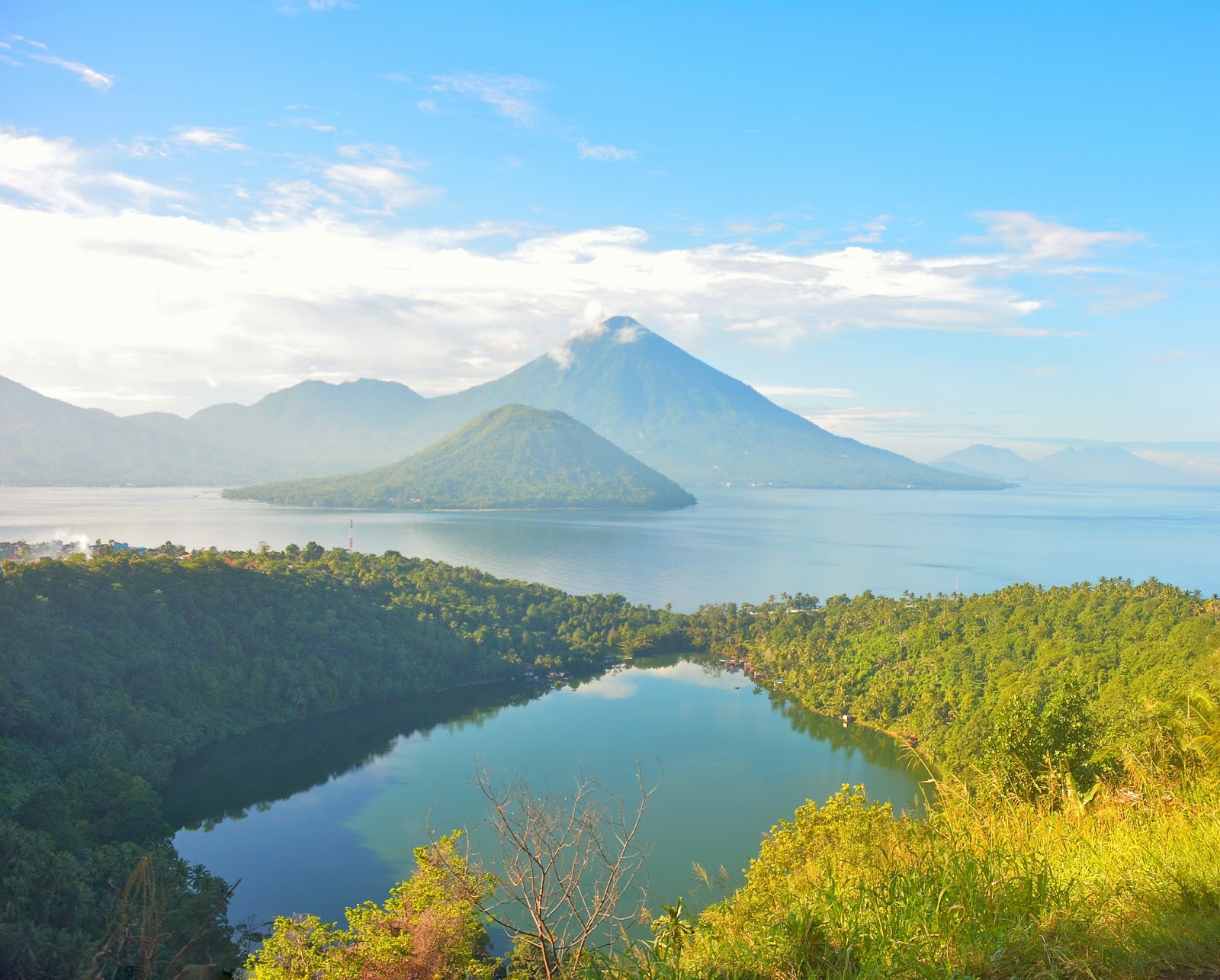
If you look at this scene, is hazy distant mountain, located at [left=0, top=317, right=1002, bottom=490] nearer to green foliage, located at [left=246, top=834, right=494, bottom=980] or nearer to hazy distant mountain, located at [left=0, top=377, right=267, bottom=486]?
hazy distant mountain, located at [left=0, top=377, right=267, bottom=486]

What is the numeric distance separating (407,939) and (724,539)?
60.9m

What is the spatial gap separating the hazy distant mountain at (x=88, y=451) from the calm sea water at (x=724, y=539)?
19.6 m

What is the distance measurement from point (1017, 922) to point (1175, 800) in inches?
51.9

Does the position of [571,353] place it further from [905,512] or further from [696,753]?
[696,753]

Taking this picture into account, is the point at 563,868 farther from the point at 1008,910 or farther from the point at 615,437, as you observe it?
the point at 615,437

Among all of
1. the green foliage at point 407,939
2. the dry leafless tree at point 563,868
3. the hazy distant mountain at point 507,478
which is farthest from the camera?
the hazy distant mountain at point 507,478

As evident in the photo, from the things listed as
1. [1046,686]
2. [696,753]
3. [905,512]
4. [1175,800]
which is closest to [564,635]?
[696,753]

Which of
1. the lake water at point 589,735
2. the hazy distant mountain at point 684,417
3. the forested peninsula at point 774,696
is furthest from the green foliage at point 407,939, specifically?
the hazy distant mountain at point 684,417

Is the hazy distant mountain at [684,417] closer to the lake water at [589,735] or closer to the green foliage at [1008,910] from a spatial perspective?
the lake water at [589,735]

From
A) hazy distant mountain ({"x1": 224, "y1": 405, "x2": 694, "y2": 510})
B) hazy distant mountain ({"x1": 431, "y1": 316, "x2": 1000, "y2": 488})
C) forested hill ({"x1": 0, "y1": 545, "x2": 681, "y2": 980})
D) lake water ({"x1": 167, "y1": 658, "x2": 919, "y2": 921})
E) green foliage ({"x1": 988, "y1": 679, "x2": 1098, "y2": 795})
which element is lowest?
lake water ({"x1": 167, "y1": 658, "x2": 919, "y2": 921})

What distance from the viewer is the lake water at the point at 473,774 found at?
15.0 metres

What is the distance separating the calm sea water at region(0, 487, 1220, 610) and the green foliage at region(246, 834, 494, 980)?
33.4 m

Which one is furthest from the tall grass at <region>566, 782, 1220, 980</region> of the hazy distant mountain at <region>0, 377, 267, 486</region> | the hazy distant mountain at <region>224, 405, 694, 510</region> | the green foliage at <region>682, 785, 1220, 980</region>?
the hazy distant mountain at <region>0, 377, 267, 486</region>

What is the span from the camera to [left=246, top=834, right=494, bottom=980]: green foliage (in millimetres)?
6734
